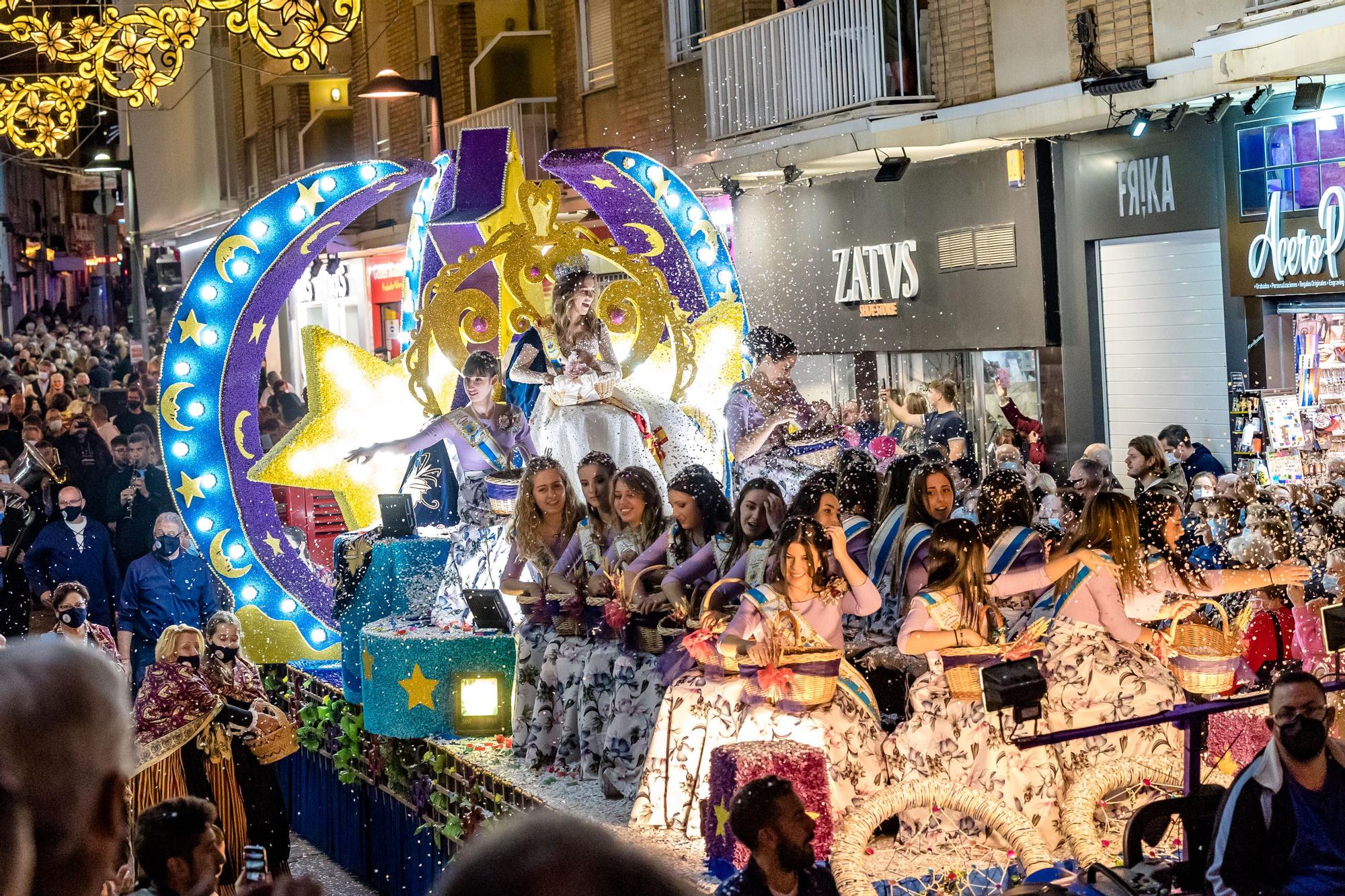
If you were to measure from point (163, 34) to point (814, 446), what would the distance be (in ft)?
14.1

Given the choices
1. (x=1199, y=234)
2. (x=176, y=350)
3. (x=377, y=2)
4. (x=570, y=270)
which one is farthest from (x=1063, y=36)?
(x=377, y=2)

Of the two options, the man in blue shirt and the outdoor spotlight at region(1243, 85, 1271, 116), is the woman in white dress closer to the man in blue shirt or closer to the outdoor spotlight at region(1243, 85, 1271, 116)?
the man in blue shirt

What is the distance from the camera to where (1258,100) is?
12.3 metres

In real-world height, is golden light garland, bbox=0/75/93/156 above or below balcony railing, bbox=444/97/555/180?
below

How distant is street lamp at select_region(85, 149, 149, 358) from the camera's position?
27.3 meters

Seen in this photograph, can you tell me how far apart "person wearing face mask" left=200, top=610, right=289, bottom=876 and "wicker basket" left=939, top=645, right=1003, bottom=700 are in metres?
3.04

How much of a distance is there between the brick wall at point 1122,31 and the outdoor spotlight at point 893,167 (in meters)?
3.04

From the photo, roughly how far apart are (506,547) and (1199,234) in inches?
282

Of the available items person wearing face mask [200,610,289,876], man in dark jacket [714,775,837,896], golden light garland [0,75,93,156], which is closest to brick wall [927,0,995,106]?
golden light garland [0,75,93,156]

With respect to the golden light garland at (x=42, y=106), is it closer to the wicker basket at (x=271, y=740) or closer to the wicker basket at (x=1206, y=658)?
the wicker basket at (x=271, y=740)

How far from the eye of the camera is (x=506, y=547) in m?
8.84

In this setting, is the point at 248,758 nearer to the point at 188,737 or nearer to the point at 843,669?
the point at 188,737

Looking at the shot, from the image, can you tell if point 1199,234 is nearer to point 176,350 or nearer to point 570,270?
point 570,270

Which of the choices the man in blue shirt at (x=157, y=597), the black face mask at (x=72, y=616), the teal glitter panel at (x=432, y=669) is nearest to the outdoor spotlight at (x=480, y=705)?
the teal glitter panel at (x=432, y=669)
